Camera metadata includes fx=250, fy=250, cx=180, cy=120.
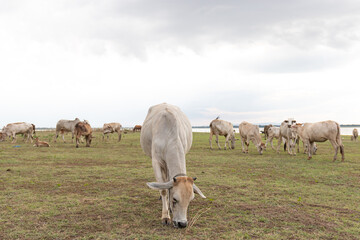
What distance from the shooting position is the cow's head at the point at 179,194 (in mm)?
4398

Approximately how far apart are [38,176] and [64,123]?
19527 mm

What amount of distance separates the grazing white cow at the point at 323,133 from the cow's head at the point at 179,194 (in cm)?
1295

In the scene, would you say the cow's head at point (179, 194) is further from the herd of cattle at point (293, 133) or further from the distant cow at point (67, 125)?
the distant cow at point (67, 125)

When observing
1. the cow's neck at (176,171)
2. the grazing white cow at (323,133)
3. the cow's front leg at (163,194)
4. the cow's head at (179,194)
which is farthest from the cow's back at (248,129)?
the cow's head at (179,194)

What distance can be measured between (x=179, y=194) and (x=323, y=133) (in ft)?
44.7

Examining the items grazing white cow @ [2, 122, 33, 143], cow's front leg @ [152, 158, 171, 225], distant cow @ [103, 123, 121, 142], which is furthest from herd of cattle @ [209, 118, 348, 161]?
grazing white cow @ [2, 122, 33, 143]

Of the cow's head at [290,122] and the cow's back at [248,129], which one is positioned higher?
the cow's head at [290,122]

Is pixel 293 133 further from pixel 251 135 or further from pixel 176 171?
pixel 176 171

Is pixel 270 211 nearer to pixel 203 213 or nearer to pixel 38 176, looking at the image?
pixel 203 213

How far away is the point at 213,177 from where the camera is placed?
962 cm

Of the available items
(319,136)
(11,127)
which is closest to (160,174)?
(319,136)

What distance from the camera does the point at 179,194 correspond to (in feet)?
14.4

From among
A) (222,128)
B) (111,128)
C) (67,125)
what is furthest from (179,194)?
(111,128)

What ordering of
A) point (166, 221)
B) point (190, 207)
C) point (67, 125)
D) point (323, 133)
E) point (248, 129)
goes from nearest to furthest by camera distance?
point (166, 221) → point (190, 207) → point (323, 133) → point (248, 129) → point (67, 125)
